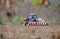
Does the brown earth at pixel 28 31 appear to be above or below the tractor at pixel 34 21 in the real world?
below

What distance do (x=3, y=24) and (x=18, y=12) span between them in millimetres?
200

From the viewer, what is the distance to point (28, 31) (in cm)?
162

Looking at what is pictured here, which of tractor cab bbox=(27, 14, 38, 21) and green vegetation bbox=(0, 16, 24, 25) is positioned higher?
tractor cab bbox=(27, 14, 38, 21)

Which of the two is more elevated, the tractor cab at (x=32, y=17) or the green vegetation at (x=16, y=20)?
the tractor cab at (x=32, y=17)

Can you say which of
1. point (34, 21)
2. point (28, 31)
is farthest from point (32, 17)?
point (28, 31)

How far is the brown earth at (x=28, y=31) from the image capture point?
1613 mm

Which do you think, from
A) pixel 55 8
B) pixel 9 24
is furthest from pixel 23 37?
pixel 55 8

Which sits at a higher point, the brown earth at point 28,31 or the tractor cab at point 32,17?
the tractor cab at point 32,17

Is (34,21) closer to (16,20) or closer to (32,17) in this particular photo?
(32,17)

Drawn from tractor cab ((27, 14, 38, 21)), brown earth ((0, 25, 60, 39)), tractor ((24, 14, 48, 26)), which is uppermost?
tractor cab ((27, 14, 38, 21))

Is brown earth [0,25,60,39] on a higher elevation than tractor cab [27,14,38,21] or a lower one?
lower

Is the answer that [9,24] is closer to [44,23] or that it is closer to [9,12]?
[9,12]

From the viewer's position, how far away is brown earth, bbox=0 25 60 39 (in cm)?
161

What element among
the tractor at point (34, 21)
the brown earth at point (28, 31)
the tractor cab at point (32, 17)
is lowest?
the brown earth at point (28, 31)
